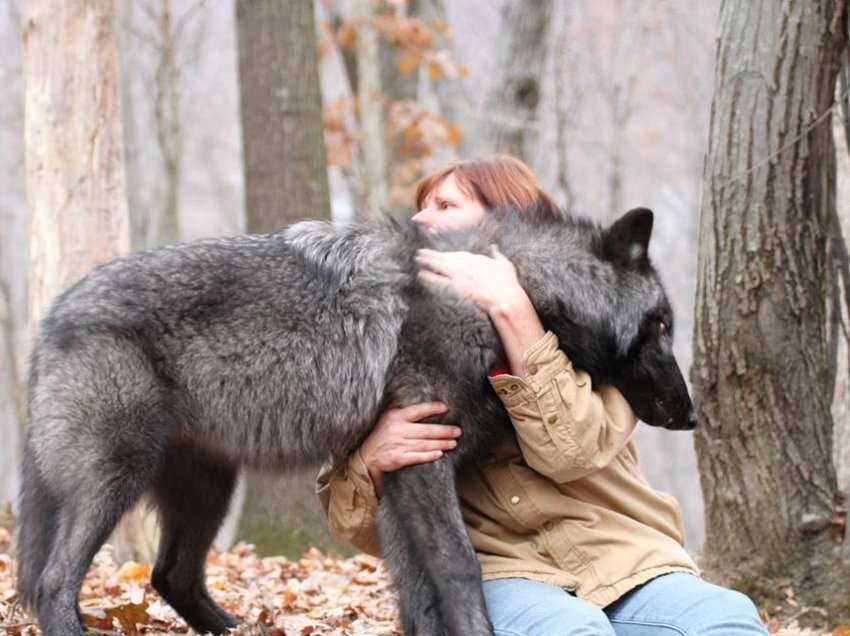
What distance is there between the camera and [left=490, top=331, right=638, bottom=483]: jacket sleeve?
3264 millimetres

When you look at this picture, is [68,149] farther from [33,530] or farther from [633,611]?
[633,611]

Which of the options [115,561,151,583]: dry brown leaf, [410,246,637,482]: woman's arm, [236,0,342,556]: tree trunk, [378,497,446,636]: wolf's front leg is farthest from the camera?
[236,0,342,556]: tree trunk

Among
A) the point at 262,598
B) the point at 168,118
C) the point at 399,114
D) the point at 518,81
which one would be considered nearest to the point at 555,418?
the point at 262,598

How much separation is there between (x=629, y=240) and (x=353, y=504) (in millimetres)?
1379

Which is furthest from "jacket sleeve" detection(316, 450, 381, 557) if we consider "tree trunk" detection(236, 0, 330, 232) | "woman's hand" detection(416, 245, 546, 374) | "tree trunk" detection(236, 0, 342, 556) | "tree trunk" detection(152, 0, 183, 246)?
"tree trunk" detection(152, 0, 183, 246)

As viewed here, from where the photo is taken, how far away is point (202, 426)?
12.2ft

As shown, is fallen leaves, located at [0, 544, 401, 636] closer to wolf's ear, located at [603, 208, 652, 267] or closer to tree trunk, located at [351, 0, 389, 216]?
wolf's ear, located at [603, 208, 652, 267]

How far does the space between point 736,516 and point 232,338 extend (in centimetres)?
252

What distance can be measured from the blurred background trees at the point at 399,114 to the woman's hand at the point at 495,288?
2.45ft

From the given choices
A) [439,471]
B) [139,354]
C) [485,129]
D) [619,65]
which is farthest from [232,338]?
[619,65]

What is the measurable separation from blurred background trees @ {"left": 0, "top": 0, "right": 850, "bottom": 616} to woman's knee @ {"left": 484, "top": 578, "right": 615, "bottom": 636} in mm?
1620

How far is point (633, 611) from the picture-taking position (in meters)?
3.25

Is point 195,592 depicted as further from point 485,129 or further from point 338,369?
point 485,129

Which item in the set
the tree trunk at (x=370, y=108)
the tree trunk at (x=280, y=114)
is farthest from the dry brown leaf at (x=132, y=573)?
the tree trunk at (x=370, y=108)
